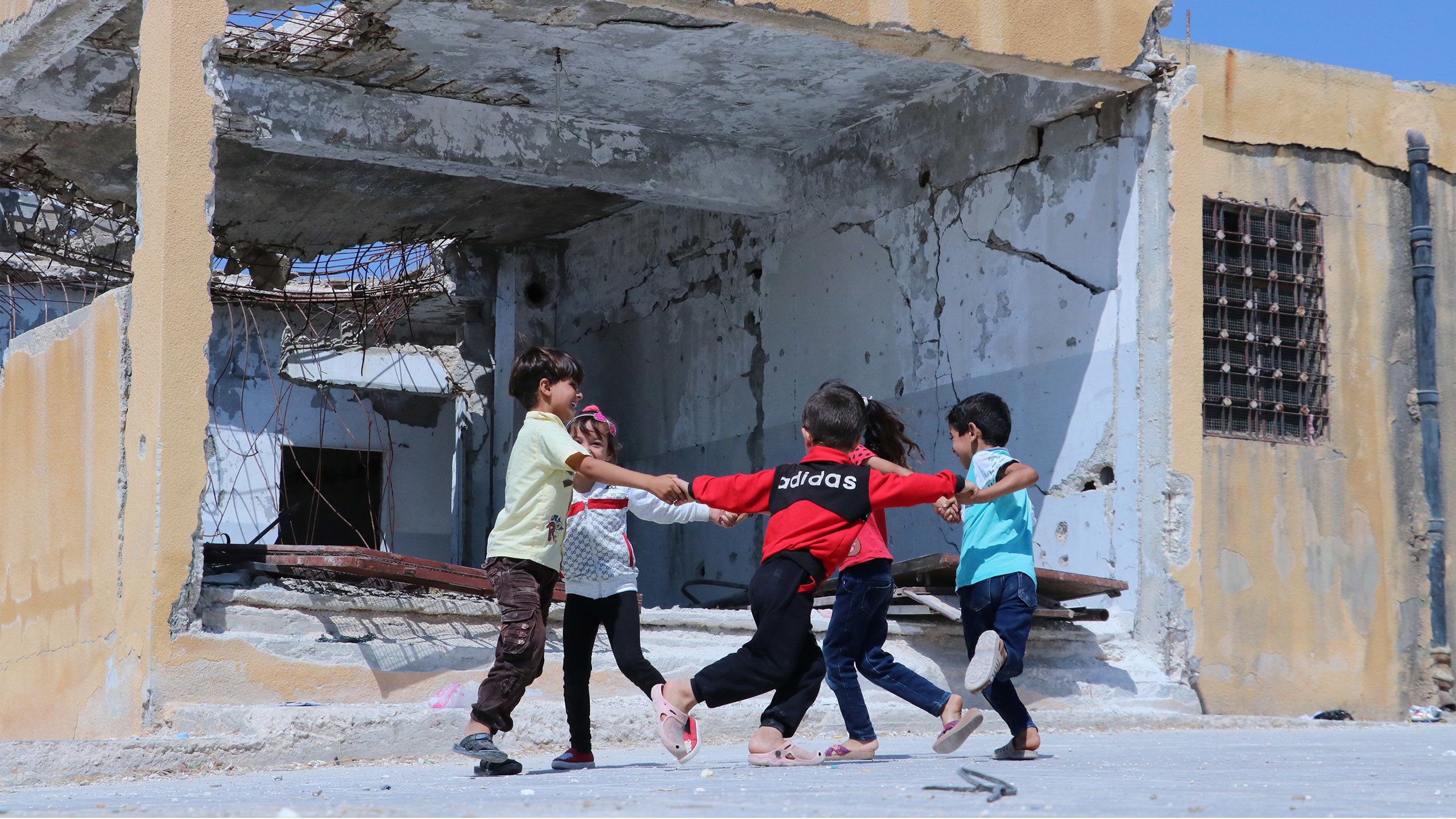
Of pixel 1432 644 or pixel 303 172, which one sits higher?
pixel 303 172

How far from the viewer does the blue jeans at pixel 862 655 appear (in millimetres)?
4949

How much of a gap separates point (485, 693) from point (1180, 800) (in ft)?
7.15

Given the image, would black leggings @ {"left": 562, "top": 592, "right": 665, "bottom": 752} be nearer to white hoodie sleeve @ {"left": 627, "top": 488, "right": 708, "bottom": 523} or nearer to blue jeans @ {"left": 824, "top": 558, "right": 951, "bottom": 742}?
white hoodie sleeve @ {"left": 627, "top": 488, "right": 708, "bottom": 523}

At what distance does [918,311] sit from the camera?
9.22 m

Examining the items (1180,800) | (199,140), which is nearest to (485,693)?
(1180,800)

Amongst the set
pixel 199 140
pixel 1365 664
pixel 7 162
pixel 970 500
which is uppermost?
pixel 7 162

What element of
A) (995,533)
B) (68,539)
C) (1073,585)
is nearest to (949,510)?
(995,533)

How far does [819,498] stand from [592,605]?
0.88 meters

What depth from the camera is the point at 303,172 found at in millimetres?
10164

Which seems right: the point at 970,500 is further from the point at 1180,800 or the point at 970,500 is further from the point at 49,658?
the point at 49,658

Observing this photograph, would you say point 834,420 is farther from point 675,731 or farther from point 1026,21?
point 1026,21

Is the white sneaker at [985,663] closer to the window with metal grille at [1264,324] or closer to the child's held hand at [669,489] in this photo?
the child's held hand at [669,489]

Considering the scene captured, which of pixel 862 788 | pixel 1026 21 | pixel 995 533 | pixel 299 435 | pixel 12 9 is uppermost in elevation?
pixel 1026 21

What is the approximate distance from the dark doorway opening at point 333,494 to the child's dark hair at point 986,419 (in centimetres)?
952
